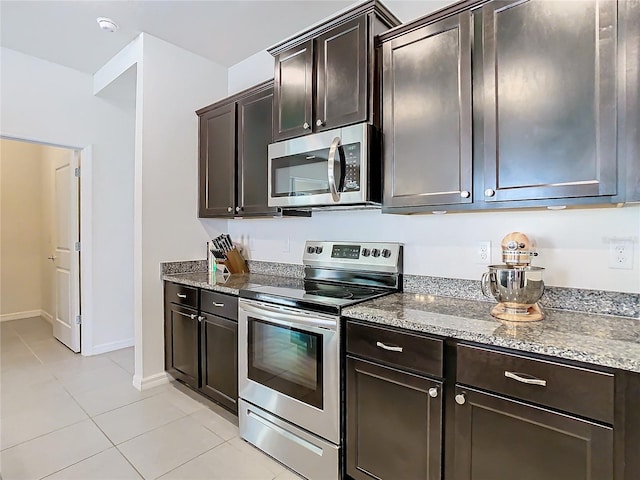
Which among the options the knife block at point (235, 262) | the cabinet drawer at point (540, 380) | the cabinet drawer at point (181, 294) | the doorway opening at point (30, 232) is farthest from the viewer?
the doorway opening at point (30, 232)

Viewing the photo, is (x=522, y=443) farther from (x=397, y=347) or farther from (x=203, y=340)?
(x=203, y=340)

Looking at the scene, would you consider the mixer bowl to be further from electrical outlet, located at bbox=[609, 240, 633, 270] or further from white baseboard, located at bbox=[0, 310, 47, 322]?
white baseboard, located at bbox=[0, 310, 47, 322]

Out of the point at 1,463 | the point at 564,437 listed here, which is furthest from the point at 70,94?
the point at 564,437

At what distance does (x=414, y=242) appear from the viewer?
216 centimetres

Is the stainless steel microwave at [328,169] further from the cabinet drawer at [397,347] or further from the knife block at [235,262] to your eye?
the knife block at [235,262]

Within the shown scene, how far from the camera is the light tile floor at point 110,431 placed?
188 centimetres

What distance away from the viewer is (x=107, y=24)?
8.79 feet

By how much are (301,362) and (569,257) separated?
139 cm

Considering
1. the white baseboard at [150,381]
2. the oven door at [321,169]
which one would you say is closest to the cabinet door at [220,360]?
the white baseboard at [150,381]

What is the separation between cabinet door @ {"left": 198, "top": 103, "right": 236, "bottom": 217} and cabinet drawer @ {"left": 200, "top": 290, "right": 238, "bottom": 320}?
76 centimetres

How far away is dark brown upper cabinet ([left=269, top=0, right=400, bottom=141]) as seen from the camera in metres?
1.92

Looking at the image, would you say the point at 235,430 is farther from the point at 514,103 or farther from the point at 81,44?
the point at 81,44

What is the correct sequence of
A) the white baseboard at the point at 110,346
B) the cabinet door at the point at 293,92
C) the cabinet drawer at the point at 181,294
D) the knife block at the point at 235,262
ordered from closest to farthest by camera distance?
the cabinet door at the point at 293,92
the cabinet drawer at the point at 181,294
the knife block at the point at 235,262
the white baseboard at the point at 110,346

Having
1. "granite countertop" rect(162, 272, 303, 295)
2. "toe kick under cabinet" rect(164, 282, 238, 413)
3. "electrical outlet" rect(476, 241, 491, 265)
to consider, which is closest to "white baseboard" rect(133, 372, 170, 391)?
"toe kick under cabinet" rect(164, 282, 238, 413)
